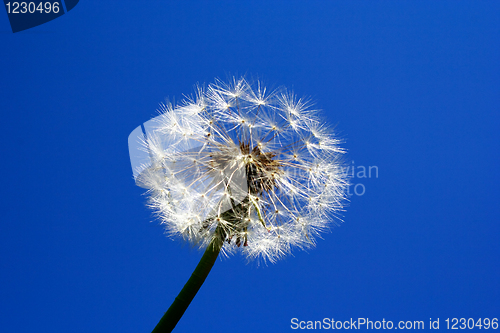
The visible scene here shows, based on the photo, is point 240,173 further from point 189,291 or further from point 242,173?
point 189,291

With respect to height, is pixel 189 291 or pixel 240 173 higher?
pixel 240 173

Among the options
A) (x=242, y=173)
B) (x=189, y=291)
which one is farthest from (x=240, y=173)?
(x=189, y=291)

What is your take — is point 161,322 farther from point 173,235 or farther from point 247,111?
point 247,111

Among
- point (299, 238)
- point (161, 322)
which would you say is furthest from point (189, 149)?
point (161, 322)

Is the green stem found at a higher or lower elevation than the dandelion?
lower

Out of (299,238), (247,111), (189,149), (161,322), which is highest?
(247,111)
